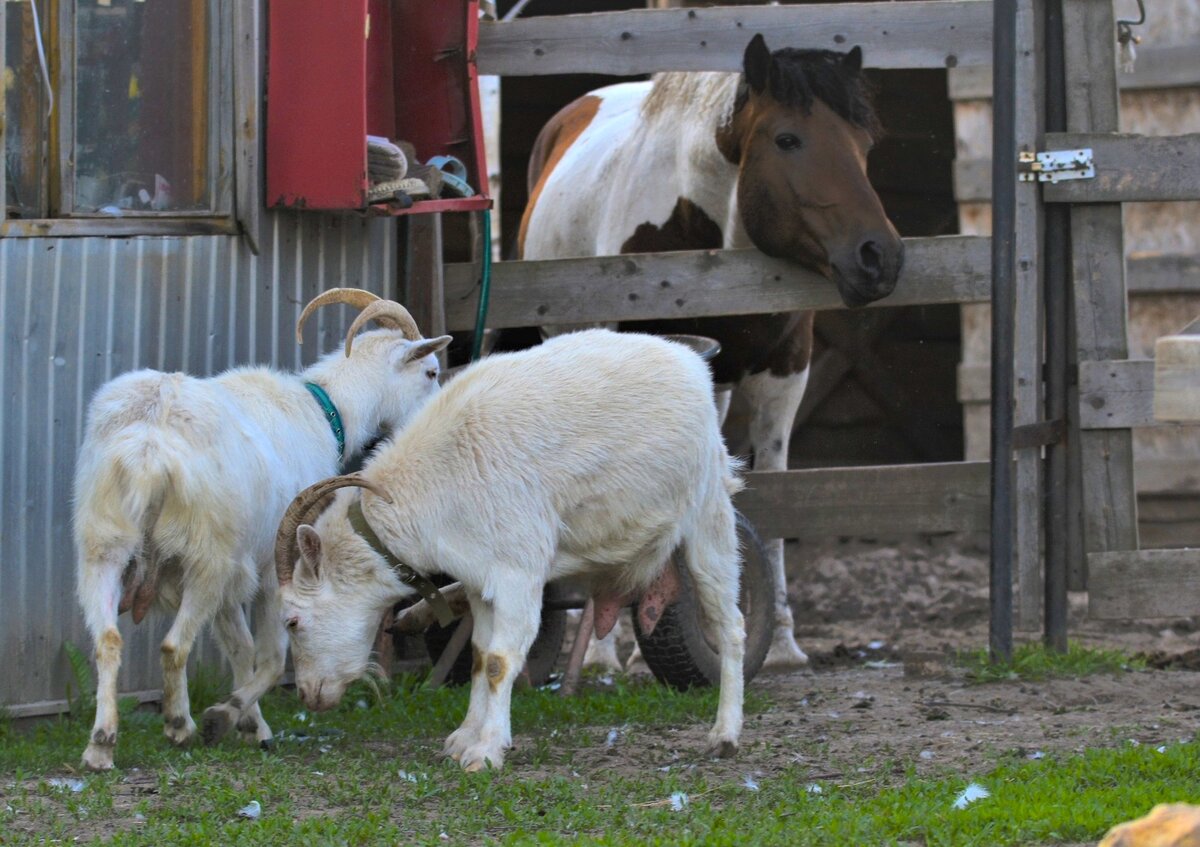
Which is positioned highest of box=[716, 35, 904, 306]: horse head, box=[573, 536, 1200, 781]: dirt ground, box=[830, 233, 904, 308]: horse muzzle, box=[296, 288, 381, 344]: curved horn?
box=[716, 35, 904, 306]: horse head

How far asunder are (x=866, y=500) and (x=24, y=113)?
3690mm

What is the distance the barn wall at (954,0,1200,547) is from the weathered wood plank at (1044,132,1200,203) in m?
2.73

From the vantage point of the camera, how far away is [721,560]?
18.4 feet

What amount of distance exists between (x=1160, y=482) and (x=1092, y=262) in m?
3.10

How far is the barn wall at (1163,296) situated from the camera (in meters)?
9.63

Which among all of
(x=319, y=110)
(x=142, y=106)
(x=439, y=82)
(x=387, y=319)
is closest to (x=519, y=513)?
(x=387, y=319)

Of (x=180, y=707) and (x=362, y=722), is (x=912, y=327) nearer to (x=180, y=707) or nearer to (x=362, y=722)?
(x=362, y=722)

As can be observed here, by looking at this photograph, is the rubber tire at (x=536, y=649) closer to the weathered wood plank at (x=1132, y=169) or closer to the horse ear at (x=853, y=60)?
the horse ear at (x=853, y=60)

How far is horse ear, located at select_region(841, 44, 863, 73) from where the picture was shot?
6.84 m

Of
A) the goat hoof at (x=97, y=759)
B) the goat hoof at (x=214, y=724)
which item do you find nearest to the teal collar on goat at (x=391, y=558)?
the goat hoof at (x=214, y=724)

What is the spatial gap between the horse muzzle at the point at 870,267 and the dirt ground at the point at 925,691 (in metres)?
1.61

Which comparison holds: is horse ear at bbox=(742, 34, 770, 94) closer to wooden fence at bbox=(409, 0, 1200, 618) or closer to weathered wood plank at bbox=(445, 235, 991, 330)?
wooden fence at bbox=(409, 0, 1200, 618)

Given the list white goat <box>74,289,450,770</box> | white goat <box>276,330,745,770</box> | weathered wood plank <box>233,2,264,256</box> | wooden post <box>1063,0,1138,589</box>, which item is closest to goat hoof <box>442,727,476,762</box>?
white goat <box>276,330,745,770</box>

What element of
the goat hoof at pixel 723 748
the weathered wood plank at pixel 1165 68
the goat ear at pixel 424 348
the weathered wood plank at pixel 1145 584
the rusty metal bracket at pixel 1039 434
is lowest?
the goat hoof at pixel 723 748
